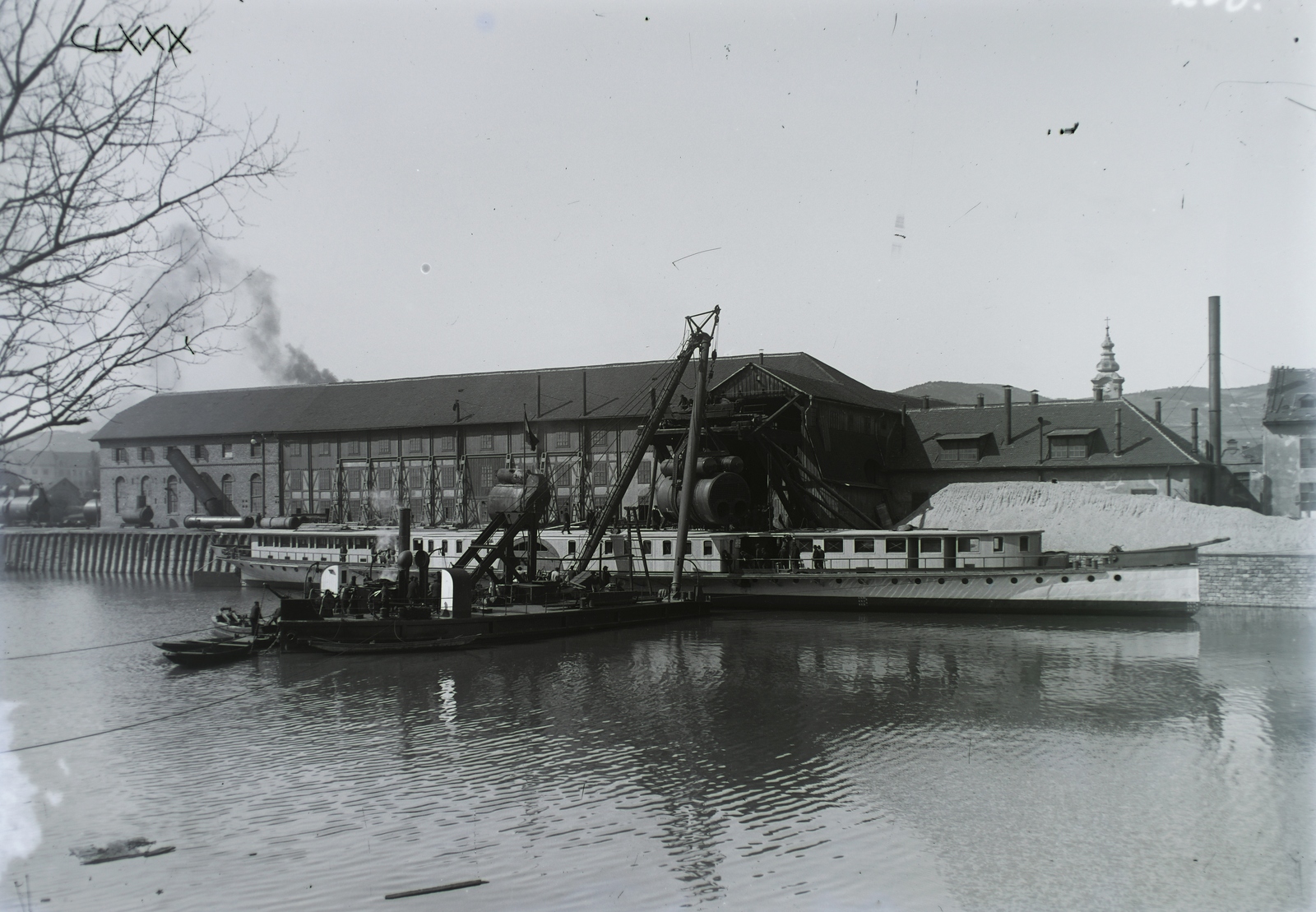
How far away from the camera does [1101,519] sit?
44.1 metres

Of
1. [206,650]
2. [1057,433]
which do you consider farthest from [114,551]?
[1057,433]

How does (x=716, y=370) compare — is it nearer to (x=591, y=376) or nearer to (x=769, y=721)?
(x=591, y=376)

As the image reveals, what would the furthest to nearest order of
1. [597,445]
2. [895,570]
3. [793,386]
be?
1. [597,445]
2. [793,386]
3. [895,570]

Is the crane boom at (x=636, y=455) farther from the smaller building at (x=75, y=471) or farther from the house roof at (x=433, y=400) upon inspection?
the smaller building at (x=75, y=471)

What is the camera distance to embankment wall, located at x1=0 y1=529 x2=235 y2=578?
64.1m

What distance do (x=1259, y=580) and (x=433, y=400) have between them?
4787cm

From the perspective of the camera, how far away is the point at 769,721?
19.6m

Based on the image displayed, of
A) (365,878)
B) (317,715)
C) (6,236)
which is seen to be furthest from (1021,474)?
(6,236)

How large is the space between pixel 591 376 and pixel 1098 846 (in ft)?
172

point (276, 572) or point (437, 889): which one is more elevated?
point (437, 889)

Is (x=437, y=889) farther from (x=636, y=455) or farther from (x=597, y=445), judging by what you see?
(x=597, y=445)

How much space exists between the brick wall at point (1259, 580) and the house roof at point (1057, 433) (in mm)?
10506

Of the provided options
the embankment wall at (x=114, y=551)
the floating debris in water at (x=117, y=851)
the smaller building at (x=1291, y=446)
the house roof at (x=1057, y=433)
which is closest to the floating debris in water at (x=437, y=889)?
the floating debris in water at (x=117, y=851)

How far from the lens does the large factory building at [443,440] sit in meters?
51.2
